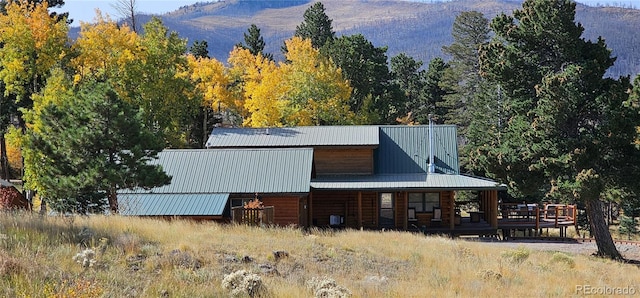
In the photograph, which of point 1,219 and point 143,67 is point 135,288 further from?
point 143,67

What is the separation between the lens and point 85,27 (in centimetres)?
3278

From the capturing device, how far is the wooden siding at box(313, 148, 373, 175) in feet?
99.8

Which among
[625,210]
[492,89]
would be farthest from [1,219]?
[625,210]

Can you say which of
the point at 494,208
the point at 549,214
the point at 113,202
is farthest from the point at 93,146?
the point at 549,214

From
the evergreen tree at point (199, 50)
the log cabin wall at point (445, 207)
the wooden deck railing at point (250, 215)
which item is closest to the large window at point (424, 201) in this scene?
the log cabin wall at point (445, 207)

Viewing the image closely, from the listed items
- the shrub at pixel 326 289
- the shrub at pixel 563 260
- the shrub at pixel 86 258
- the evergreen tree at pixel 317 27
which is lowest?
the shrub at pixel 563 260

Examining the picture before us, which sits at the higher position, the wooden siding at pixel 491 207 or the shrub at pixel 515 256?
the shrub at pixel 515 256

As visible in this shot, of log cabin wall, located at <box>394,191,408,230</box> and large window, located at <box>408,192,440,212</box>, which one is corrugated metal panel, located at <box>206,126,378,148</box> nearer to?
log cabin wall, located at <box>394,191,408,230</box>

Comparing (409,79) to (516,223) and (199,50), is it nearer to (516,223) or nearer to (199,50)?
(199,50)

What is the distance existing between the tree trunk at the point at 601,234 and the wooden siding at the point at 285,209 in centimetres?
1141

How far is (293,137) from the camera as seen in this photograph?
31.5 meters

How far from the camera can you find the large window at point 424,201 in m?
29.4

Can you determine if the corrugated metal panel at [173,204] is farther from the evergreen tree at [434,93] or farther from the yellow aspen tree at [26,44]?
the evergreen tree at [434,93]

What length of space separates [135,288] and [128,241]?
4.26m
